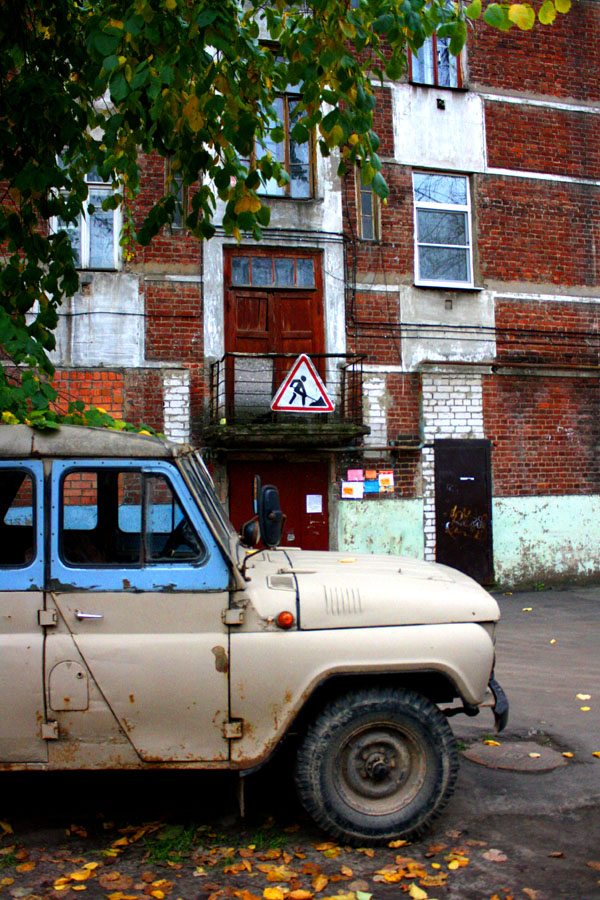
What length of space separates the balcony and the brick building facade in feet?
0.12

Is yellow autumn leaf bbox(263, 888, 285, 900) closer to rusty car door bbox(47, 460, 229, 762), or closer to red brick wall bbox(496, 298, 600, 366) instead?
rusty car door bbox(47, 460, 229, 762)

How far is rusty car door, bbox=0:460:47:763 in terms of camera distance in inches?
145

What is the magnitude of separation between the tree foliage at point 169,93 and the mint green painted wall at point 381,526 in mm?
7418

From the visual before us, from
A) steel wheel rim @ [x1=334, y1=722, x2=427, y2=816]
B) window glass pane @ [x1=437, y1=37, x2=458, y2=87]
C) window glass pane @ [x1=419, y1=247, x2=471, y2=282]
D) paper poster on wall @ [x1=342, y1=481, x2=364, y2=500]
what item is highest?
window glass pane @ [x1=437, y1=37, x2=458, y2=87]

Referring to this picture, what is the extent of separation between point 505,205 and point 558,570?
662cm

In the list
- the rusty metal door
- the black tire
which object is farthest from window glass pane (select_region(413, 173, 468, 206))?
the black tire

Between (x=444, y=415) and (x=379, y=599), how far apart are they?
9.86m

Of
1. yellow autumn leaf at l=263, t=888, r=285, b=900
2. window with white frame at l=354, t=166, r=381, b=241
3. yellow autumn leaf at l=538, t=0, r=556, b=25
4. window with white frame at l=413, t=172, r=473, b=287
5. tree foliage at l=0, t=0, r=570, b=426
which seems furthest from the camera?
window with white frame at l=413, t=172, r=473, b=287

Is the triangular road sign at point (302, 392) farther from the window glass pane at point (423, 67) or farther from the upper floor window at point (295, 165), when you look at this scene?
the window glass pane at point (423, 67)

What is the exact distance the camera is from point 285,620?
3.80 m

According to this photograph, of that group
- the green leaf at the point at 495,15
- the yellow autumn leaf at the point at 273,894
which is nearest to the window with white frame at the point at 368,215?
the green leaf at the point at 495,15

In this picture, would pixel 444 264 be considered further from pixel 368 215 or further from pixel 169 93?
pixel 169 93

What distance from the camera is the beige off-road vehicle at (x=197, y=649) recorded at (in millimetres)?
3723

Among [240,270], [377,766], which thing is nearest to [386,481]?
[240,270]
